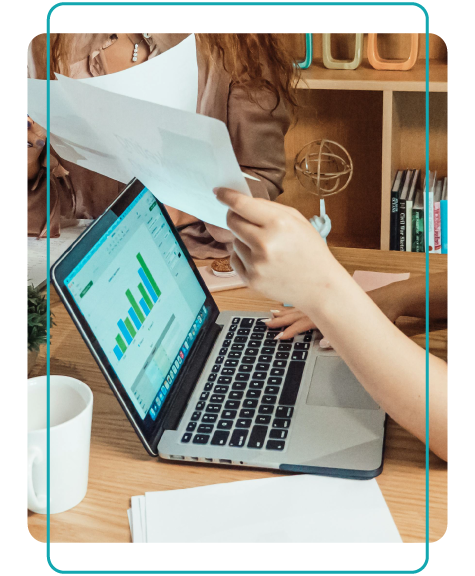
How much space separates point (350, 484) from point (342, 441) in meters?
0.05

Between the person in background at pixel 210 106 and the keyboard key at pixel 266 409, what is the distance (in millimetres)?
312

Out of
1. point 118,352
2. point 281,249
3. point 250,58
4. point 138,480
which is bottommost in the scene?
point 138,480

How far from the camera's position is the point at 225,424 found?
577mm

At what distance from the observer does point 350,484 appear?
1.68ft

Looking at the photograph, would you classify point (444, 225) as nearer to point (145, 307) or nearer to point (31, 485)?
point (145, 307)

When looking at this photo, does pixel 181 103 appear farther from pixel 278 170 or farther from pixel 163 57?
pixel 278 170

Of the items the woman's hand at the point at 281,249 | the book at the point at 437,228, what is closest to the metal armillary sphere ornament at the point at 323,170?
the book at the point at 437,228

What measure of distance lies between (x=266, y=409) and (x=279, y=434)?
4 centimetres

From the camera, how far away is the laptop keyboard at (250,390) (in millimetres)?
561

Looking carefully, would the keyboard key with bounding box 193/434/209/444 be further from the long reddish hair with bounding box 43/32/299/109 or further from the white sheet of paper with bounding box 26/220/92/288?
the long reddish hair with bounding box 43/32/299/109

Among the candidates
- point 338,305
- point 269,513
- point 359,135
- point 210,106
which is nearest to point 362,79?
point 359,135

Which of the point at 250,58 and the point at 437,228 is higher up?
the point at 250,58

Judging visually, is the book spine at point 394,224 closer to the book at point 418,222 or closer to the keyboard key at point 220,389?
the book at point 418,222
